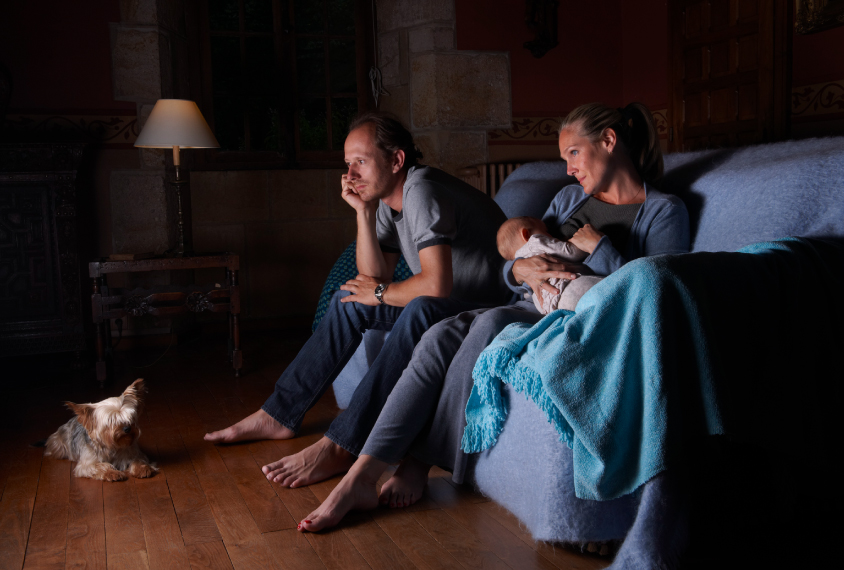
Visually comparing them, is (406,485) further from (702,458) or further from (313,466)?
(702,458)

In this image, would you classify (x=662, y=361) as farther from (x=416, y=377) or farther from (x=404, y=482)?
(x=404, y=482)

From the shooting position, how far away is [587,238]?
1.87 metres

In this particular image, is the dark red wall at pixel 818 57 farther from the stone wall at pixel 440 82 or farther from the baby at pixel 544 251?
the baby at pixel 544 251

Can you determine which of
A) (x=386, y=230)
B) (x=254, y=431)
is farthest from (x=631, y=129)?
(x=254, y=431)

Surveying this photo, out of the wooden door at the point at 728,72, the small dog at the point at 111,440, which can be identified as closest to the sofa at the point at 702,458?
the small dog at the point at 111,440

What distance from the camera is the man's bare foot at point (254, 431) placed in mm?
2287

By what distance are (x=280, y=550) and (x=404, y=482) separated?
374 mm

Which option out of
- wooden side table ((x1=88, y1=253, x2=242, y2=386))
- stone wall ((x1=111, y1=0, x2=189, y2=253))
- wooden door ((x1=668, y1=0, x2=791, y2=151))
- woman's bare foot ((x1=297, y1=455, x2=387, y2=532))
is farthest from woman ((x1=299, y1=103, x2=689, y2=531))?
stone wall ((x1=111, y1=0, x2=189, y2=253))

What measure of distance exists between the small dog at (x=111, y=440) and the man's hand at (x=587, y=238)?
1274mm

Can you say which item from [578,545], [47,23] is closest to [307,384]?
[578,545]

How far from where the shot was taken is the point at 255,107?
4449 millimetres

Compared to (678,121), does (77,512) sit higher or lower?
lower

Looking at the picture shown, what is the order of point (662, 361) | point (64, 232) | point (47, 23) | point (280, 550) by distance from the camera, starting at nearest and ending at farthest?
point (662, 361), point (280, 550), point (64, 232), point (47, 23)

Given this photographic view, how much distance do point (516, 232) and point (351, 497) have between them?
0.85 m
